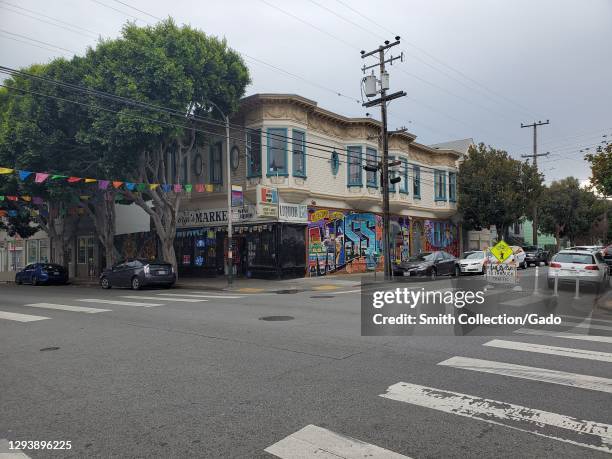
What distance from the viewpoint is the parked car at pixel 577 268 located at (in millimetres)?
17031

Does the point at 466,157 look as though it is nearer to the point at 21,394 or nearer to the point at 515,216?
the point at 515,216

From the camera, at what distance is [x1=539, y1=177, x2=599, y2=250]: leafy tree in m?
50.4

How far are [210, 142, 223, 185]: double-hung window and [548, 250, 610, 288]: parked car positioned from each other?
17145 mm

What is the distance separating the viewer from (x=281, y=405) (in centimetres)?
502

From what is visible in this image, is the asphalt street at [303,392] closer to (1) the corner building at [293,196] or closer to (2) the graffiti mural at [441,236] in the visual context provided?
(1) the corner building at [293,196]

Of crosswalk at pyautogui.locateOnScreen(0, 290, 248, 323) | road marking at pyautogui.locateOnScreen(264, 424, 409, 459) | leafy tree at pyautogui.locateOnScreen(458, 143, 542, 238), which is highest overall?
leafy tree at pyautogui.locateOnScreen(458, 143, 542, 238)

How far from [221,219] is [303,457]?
24.3 m

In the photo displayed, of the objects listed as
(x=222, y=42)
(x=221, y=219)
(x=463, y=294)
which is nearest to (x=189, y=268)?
(x=221, y=219)

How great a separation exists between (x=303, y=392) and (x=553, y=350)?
170 inches

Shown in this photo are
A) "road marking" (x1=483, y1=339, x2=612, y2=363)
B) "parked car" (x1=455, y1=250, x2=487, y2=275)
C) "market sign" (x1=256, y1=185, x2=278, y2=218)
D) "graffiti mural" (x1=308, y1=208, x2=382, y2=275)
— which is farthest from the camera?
"graffiti mural" (x1=308, y1=208, x2=382, y2=275)

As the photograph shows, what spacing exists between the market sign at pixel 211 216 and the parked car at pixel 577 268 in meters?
14.1

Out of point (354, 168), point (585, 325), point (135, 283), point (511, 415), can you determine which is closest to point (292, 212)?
point (354, 168)

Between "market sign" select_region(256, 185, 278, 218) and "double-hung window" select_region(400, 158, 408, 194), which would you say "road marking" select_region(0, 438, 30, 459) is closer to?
"market sign" select_region(256, 185, 278, 218)

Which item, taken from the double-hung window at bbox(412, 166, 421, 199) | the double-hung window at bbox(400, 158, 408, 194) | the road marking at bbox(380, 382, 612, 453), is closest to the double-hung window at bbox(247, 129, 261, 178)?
the double-hung window at bbox(400, 158, 408, 194)
